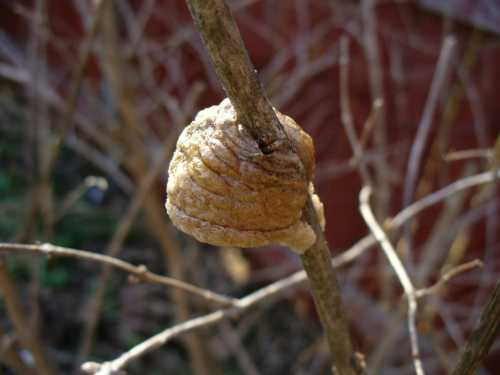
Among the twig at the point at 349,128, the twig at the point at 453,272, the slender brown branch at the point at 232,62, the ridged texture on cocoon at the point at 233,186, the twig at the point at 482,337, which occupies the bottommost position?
the twig at the point at 482,337

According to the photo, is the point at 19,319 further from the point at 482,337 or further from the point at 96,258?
the point at 482,337

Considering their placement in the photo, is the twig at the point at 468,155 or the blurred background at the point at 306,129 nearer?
the twig at the point at 468,155

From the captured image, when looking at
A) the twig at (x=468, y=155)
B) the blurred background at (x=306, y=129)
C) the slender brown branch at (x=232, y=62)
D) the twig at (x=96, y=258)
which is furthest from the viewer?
the blurred background at (x=306, y=129)

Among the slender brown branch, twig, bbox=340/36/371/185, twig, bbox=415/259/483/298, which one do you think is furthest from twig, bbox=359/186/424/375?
the slender brown branch

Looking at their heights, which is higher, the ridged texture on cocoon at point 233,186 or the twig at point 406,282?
the ridged texture on cocoon at point 233,186

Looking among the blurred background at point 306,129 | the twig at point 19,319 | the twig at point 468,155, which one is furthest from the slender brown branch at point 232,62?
the blurred background at point 306,129

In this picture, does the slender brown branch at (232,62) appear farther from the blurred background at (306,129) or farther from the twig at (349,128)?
the blurred background at (306,129)

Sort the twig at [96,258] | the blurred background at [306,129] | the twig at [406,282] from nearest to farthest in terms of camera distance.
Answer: the twig at [96,258], the twig at [406,282], the blurred background at [306,129]

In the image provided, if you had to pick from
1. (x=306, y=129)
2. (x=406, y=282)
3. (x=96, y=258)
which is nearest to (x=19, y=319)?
(x=96, y=258)

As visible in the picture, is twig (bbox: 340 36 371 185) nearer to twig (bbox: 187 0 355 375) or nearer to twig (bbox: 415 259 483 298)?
twig (bbox: 415 259 483 298)
